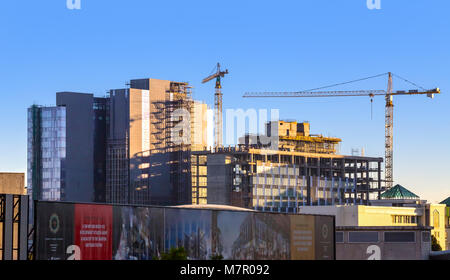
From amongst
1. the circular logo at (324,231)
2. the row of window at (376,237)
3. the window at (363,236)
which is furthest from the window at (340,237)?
the circular logo at (324,231)

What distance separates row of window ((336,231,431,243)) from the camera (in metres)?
151

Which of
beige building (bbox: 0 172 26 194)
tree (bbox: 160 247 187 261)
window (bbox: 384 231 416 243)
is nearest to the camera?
tree (bbox: 160 247 187 261)

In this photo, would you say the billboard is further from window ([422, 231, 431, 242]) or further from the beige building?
window ([422, 231, 431, 242])

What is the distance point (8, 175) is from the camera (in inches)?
3910

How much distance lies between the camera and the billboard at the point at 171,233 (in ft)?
244

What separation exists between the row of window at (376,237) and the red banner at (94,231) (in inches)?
3054

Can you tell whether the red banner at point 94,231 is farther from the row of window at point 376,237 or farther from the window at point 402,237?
the window at point 402,237

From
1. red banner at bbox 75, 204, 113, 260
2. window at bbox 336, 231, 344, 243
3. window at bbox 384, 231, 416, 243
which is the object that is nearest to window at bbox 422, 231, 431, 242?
window at bbox 384, 231, 416, 243

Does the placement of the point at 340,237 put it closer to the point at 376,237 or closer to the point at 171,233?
the point at 376,237

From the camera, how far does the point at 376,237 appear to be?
152 metres
